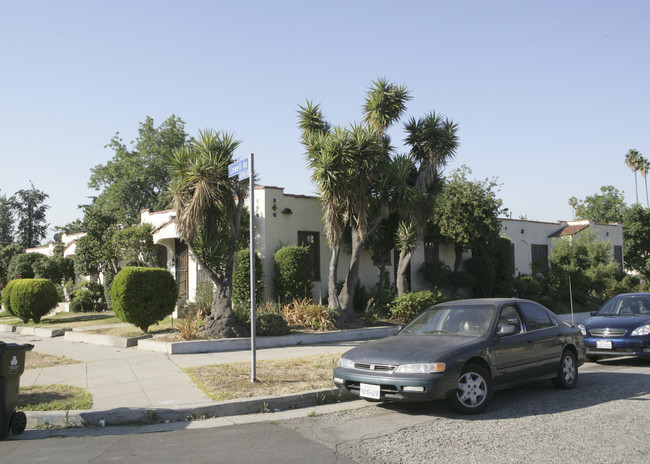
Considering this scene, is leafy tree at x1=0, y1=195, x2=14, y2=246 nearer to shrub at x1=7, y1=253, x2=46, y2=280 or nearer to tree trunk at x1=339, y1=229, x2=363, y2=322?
shrub at x1=7, y1=253, x2=46, y2=280

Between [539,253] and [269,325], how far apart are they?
1744 centimetres

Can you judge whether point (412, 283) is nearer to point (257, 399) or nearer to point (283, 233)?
point (283, 233)

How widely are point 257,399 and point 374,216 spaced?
32.8ft

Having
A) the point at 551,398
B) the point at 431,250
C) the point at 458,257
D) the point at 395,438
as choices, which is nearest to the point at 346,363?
the point at 395,438

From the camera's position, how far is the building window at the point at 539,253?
26188 millimetres

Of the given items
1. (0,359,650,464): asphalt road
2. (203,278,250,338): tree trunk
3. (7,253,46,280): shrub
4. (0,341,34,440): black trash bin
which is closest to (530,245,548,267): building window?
(203,278,250,338): tree trunk

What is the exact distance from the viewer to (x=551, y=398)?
7910 millimetres

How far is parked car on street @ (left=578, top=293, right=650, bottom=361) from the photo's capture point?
10312mm

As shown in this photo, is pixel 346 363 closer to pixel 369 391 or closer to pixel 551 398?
pixel 369 391

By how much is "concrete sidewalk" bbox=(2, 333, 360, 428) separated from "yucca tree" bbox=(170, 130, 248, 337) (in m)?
1.97

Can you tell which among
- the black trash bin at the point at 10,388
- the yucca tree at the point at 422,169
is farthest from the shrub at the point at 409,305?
the black trash bin at the point at 10,388

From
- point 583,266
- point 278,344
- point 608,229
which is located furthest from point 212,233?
point 608,229

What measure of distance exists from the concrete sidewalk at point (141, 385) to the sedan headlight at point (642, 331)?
19.3 ft

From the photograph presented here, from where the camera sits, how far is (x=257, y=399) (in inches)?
299
